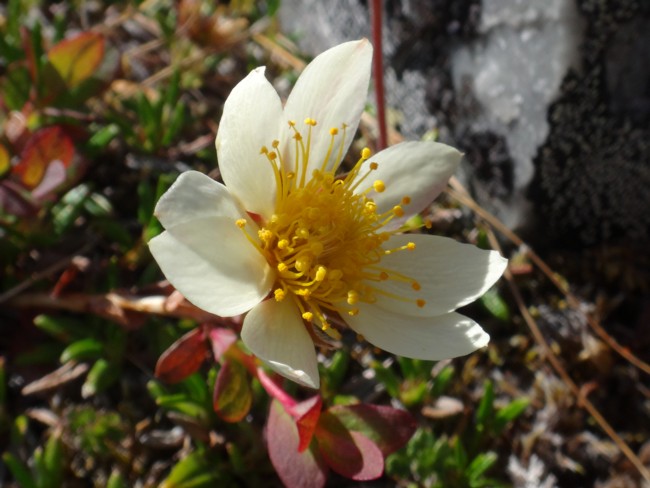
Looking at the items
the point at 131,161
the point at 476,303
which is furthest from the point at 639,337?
the point at 131,161

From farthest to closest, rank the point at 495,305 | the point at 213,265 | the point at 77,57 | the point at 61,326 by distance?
the point at 495,305
the point at 77,57
the point at 61,326
the point at 213,265

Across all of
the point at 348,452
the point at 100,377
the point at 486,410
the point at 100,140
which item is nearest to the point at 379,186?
the point at 348,452

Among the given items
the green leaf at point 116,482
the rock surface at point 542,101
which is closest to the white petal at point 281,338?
the green leaf at point 116,482

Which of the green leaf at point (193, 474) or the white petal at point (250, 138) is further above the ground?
the white petal at point (250, 138)

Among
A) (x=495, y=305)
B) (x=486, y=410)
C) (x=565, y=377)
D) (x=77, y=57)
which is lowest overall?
(x=565, y=377)

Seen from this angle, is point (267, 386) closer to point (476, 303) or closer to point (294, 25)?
point (476, 303)

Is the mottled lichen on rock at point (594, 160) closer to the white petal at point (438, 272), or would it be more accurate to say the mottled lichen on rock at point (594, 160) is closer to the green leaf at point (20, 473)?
the white petal at point (438, 272)

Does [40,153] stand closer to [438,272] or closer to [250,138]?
[250,138]
